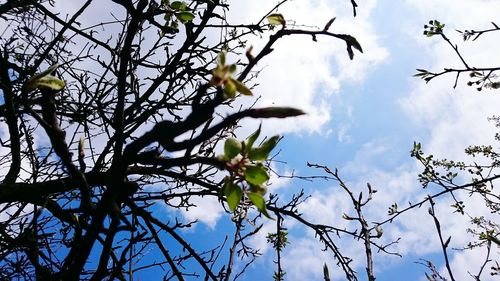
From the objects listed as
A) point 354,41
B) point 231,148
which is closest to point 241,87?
point 231,148

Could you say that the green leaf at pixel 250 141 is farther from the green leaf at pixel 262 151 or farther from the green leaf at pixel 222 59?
the green leaf at pixel 222 59

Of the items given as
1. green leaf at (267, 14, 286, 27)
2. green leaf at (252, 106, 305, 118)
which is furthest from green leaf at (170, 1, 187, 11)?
green leaf at (252, 106, 305, 118)

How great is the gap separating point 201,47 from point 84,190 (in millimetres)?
2331

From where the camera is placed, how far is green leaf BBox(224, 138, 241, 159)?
2.56ft

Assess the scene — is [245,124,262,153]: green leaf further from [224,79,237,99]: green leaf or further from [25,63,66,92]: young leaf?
[25,63,66,92]: young leaf

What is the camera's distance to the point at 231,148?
0.78m

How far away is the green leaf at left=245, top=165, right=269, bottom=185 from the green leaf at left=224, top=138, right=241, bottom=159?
0.04 m

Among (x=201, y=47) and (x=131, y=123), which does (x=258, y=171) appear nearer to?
(x=131, y=123)

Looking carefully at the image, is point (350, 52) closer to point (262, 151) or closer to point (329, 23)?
point (329, 23)

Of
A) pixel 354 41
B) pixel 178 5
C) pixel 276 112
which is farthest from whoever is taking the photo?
pixel 178 5

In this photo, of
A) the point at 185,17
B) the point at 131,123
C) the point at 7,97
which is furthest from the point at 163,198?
the point at 7,97

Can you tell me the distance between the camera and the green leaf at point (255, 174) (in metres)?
0.80

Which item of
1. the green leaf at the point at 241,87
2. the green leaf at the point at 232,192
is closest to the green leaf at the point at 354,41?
the green leaf at the point at 241,87

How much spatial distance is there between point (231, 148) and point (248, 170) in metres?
0.06
